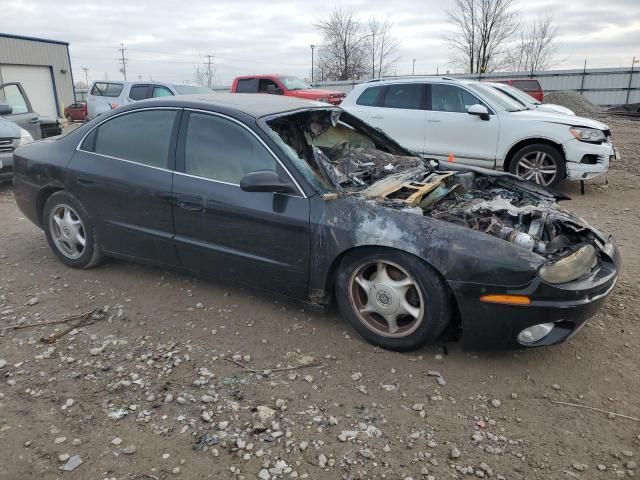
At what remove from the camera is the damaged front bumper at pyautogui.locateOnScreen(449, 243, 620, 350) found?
274 cm

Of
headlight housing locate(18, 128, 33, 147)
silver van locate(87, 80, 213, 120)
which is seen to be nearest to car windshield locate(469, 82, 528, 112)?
silver van locate(87, 80, 213, 120)

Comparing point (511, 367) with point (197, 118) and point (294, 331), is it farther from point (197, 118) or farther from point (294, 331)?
point (197, 118)

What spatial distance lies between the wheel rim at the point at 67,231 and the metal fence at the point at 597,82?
25.8 m

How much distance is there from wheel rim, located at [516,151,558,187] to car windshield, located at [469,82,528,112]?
828 millimetres

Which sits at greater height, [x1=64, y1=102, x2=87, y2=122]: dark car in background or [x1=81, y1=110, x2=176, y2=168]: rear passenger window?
[x1=81, y1=110, x2=176, y2=168]: rear passenger window

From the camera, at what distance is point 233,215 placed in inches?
135

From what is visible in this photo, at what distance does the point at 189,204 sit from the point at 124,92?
11.2 m

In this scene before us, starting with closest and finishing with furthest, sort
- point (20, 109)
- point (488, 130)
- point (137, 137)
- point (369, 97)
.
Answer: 1. point (137, 137)
2. point (488, 130)
3. point (369, 97)
4. point (20, 109)

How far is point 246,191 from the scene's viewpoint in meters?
3.22

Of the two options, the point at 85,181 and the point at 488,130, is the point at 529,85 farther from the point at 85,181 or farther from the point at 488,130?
the point at 85,181

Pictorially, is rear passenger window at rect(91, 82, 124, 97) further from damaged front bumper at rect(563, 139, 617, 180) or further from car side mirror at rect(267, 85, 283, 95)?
damaged front bumper at rect(563, 139, 617, 180)

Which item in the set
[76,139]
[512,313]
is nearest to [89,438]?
[512,313]

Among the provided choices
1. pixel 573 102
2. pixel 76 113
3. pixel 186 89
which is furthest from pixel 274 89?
pixel 573 102

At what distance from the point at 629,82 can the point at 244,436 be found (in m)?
29.9
